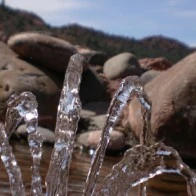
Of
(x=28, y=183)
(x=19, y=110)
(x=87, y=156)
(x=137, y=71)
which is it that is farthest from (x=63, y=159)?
(x=137, y=71)

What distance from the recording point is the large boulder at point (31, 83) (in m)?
12.8

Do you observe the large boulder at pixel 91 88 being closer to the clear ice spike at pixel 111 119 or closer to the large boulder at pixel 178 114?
the large boulder at pixel 178 114

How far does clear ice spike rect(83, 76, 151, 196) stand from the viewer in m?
4.17

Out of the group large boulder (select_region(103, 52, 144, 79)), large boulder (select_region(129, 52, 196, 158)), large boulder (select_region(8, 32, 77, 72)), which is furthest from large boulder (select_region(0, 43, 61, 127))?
large boulder (select_region(103, 52, 144, 79))

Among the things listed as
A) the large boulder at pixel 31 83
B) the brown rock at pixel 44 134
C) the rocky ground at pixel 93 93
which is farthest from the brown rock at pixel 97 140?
the large boulder at pixel 31 83

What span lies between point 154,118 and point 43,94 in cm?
289

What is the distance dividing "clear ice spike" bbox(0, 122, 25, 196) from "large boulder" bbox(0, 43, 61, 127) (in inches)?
306

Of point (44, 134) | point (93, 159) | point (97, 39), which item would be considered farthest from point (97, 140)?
point (97, 39)

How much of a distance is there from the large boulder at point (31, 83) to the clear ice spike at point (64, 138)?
8165 mm

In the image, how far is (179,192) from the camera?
282 inches

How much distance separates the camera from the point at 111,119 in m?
4.40

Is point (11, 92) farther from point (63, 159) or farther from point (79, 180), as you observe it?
point (63, 159)

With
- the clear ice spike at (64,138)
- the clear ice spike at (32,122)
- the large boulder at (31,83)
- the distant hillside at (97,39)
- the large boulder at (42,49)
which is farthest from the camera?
the distant hillside at (97,39)

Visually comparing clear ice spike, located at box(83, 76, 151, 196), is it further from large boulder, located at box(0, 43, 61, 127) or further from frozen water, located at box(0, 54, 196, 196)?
large boulder, located at box(0, 43, 61, 127)
